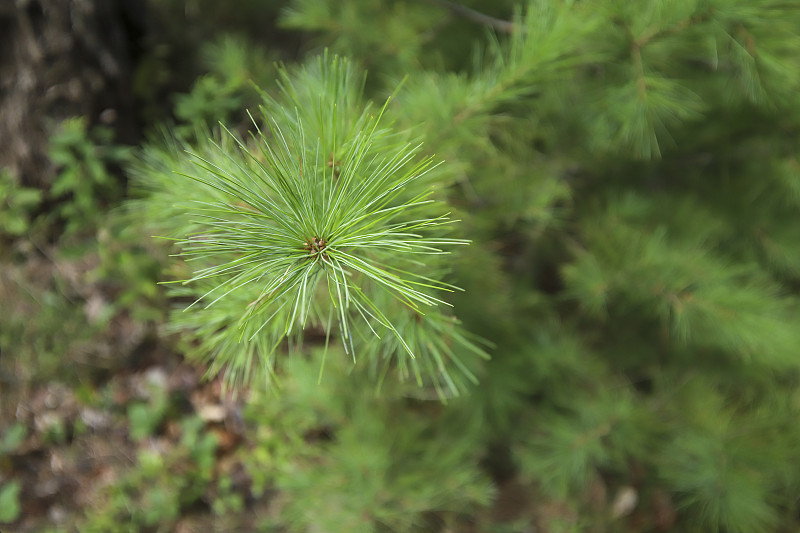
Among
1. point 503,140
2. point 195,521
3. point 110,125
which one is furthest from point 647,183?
point 195,521

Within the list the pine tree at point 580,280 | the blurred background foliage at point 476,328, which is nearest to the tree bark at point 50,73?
the blurred background foliage at point 476,328

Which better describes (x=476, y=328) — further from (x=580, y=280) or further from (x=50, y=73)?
(x=50, y=73)

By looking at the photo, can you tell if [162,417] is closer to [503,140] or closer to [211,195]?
[211,195]

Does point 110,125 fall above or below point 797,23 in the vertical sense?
below

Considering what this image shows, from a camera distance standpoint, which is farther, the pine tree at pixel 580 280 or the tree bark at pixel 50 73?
the tree bark at pixel 50 73

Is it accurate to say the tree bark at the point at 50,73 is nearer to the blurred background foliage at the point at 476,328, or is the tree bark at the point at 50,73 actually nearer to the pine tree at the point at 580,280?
the blurred background foliage at the point at 476,328

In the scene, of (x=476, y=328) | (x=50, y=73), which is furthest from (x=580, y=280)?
(x=50, y=73)

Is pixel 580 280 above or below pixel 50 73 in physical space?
below
